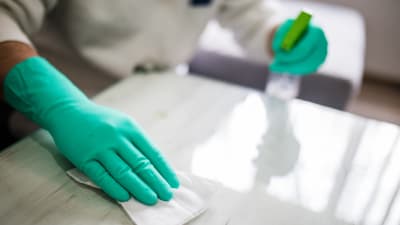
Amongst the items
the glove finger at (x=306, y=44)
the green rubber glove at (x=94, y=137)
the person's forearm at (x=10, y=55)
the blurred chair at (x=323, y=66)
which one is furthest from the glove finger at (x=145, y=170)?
the blurred chair at (x=323, y=66)

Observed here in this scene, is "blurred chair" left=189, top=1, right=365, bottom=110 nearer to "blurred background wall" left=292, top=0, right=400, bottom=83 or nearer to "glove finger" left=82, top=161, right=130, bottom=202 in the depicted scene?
"blurred background wall" left=292, top=0, right=400, bottom=83

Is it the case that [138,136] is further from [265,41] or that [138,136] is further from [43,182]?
[265,41]

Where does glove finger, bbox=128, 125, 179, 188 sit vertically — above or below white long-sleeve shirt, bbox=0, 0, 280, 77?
below

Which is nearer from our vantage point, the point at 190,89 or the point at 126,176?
the point at 126,176

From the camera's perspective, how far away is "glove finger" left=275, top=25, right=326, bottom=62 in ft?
2.89

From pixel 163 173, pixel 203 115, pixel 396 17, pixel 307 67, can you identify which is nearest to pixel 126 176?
pixel 163 173

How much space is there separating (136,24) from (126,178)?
1.35ft

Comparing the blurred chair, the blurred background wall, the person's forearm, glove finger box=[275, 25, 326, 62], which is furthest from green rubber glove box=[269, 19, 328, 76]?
the blurred background wall

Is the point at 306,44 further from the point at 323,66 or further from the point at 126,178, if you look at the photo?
the point at 126,178

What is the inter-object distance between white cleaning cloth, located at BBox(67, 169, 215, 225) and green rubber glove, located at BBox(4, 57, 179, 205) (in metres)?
0.01

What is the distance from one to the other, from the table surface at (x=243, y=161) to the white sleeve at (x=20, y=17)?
17 centimetres

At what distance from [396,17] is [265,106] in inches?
52.6

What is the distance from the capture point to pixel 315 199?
25.6 inches

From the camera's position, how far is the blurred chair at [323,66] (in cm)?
112
